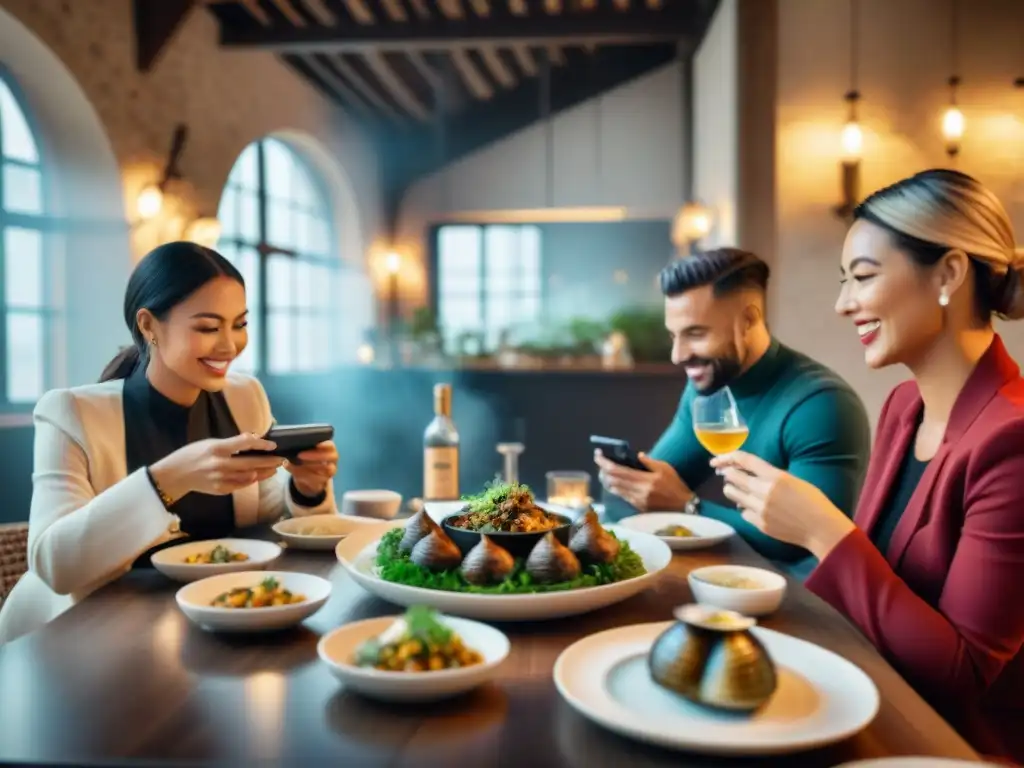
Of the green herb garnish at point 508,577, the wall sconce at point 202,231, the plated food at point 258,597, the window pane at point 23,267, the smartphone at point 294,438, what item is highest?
the wall sconce at point 202,231

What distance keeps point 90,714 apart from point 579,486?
4.55 feet

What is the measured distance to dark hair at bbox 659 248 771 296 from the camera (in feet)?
7.37

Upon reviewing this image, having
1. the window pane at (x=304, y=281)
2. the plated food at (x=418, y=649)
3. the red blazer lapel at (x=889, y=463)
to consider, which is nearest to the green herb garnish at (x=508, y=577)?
the plated food at (x=418, y=649)

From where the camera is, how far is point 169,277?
5.79ft

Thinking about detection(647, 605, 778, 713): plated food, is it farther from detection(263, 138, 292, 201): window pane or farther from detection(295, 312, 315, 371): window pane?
detection(295, 312, 315, 371): window pane

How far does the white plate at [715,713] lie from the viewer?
33.3 inches

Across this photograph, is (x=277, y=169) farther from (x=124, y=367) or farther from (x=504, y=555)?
(x=504, y=555)

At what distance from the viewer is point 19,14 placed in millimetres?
3838

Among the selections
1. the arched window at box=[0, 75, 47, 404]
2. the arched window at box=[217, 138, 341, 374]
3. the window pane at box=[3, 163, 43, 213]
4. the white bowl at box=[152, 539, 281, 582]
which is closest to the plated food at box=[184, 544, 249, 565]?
the white bowl at box=[152, 539, 281, 582]

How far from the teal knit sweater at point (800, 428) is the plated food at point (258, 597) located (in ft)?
3.66

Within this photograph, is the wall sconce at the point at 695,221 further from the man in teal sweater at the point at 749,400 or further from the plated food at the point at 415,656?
the plated food at the point at 415,656

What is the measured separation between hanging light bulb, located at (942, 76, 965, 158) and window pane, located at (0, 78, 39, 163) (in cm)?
465

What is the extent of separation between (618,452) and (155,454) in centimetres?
99

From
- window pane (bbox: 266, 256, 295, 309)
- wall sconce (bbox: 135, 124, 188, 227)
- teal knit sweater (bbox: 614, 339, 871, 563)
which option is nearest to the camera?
teal knit sweater (bbox: 614, 339, 871, 563)
